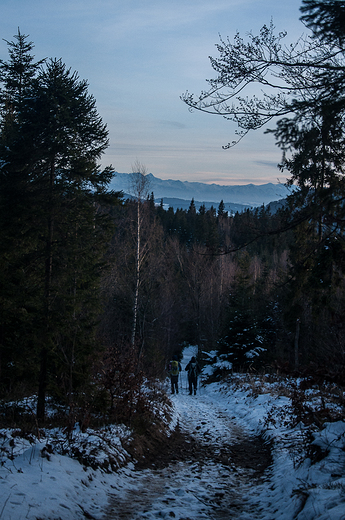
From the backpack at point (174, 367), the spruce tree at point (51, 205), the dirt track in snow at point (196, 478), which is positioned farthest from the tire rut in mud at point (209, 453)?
the backpack at point (174, 367)

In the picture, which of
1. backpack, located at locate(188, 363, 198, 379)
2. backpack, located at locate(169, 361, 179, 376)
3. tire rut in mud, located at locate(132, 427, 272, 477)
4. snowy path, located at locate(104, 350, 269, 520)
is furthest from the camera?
backpack, located at locate(188, 363, 198, 379)

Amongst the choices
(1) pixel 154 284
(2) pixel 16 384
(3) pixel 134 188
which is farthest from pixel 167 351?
(2) pixel 16 384

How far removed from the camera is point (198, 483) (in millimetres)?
5422

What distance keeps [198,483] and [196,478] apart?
0.77ft

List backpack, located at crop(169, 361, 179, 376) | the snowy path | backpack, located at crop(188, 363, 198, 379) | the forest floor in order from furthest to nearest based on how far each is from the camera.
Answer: backpack, located at crop(188, 363, 198, 379), backpack, located at crop(169, 361, 179, 376), the snowy path, the forest floor

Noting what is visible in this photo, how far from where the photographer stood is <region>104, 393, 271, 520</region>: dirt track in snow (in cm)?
439

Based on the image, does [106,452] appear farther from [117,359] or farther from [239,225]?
[239,225]

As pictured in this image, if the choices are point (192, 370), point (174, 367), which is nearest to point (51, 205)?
point (174, 367)

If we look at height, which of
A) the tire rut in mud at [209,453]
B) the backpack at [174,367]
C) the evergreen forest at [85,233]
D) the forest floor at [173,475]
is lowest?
the backpack at [174,367]

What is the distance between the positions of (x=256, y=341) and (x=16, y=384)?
45.3ft

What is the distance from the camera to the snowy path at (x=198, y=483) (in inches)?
172

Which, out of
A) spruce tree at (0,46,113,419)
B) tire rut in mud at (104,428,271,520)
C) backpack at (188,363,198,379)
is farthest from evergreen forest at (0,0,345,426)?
backpack at (188,363,198,379)

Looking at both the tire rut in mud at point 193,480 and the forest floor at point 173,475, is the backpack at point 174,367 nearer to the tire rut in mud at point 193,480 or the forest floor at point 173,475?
the tire rut in mud at point 193,480

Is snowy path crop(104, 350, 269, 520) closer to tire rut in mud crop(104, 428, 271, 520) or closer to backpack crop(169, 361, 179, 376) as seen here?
tire rut in mud crop(104, 428, 271, 520)
